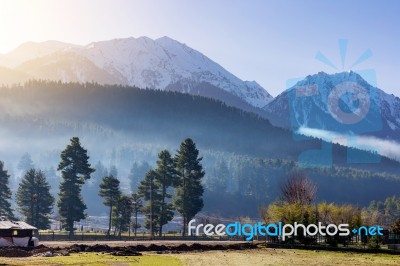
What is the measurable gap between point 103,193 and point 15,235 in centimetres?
4011

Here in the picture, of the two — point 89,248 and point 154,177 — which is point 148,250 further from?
point 154,177

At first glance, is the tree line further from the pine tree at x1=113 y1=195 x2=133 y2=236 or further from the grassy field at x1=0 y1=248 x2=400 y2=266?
the grassy field at x1=0 y1=248 x2=400 y2=266

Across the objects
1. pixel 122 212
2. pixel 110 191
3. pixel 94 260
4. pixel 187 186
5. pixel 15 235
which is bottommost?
pixel 94 260

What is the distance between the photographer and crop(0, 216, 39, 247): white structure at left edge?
71.1 m

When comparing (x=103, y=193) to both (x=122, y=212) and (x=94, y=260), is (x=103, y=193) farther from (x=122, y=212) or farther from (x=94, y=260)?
(x=94, y=260)

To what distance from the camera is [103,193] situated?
111875mm

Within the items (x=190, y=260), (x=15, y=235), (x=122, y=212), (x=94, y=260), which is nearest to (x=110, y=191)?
(x=122, y=212)

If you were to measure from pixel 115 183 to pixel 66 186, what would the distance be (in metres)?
10.3

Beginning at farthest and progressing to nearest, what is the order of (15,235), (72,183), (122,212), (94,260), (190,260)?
1. (122,212)
2. (72,183)
3. (15,235)
4. (190,260)
5. (94,260)

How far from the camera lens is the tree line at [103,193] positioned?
359 ft

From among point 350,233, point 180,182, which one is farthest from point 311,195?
point 180,182

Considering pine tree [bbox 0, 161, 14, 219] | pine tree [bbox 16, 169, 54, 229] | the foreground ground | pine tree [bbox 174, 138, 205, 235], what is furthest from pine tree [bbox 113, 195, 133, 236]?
the foreground ground

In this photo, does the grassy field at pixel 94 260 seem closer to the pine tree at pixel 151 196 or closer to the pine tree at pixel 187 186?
the pine tree at pixel 151 196

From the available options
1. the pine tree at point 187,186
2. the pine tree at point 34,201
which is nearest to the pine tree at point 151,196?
the pine tree at point 187,186
